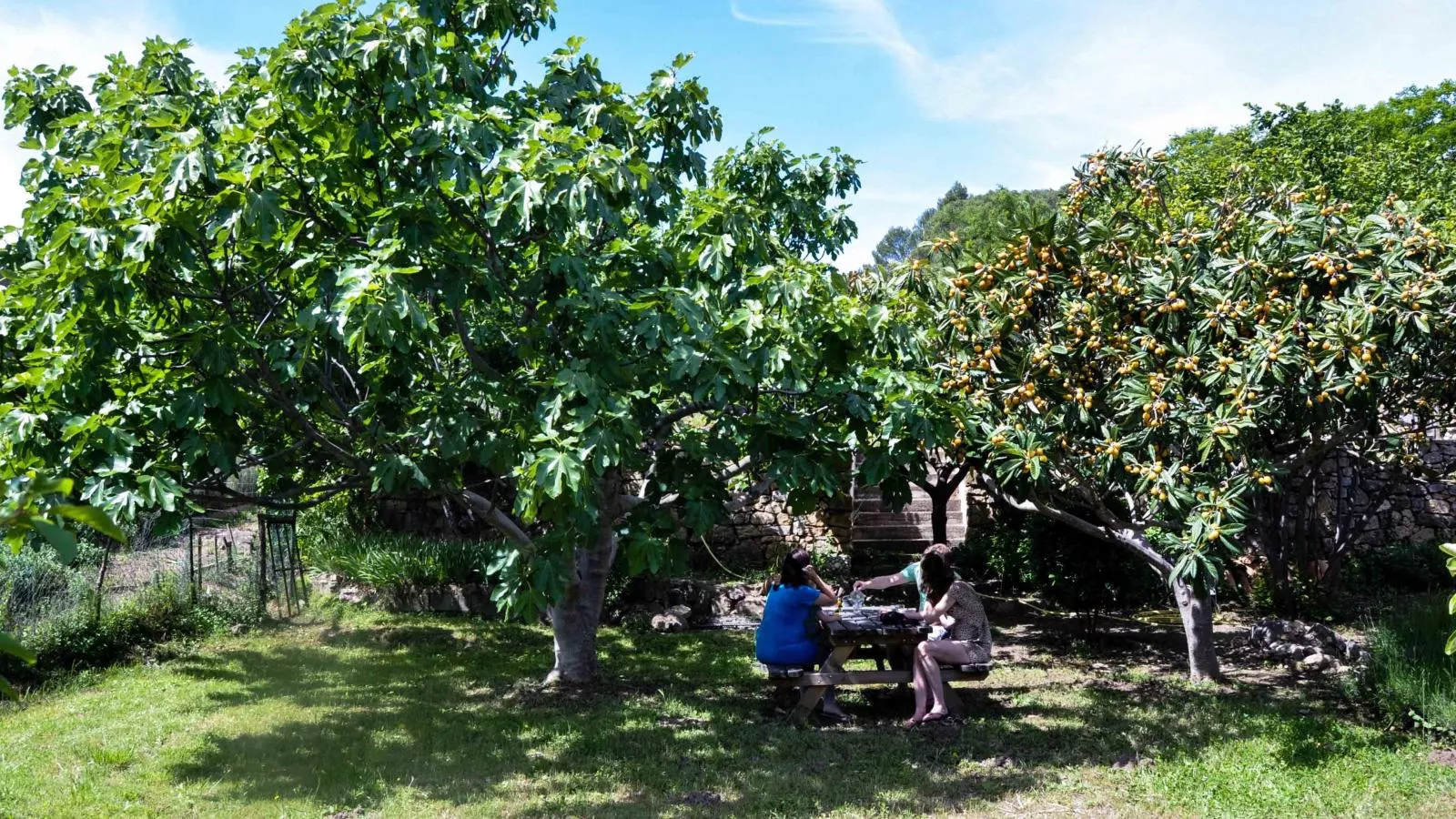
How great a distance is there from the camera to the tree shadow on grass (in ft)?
19.4

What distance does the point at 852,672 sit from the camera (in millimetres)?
7270

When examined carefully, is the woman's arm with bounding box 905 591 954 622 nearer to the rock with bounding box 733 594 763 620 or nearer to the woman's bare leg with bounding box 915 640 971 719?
the woman's bare leg with bounding box 915 640 971 719

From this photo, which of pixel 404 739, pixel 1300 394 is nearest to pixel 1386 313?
pixel 1300 394

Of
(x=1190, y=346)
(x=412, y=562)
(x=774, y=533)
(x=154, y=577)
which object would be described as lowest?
(x=774, y=533)

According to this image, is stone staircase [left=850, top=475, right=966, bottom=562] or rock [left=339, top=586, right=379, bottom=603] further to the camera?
stone staircase [left=850, top=475, right=966, bottom=562]

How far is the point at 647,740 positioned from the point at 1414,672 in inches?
197

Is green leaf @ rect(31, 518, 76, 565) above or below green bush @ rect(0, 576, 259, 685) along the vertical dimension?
above

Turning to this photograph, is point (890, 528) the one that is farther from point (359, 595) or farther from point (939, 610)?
point (939, 610)

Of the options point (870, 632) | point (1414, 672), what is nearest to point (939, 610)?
point (870, 632)

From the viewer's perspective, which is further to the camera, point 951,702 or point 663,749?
point 951,702

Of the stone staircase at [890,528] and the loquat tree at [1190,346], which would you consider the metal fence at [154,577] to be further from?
the stone staircase at [890,528]

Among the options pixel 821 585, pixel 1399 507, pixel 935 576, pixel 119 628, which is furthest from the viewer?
pixel 1399 507

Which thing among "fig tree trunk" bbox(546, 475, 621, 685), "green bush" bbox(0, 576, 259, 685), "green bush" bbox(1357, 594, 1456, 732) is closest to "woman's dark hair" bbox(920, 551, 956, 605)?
"fig tree trunk" bbox(546, 475, 621, 685)

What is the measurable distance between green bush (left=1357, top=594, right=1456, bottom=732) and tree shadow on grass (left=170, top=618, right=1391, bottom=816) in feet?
1.60
